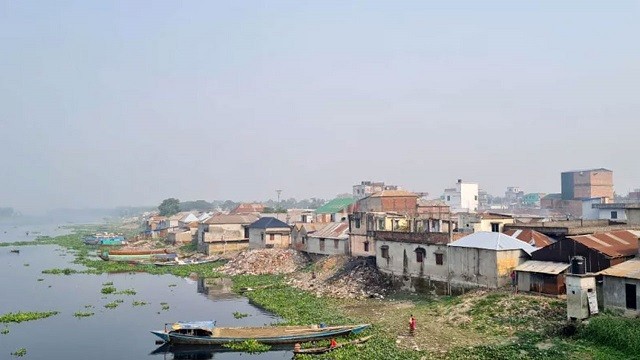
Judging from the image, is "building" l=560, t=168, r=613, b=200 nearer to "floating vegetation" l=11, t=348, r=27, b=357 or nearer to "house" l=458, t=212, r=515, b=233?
"house" l=458, t=212, r=515, b=233

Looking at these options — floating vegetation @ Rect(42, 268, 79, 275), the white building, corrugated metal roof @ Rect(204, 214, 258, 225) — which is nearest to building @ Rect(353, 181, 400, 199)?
A: the white building

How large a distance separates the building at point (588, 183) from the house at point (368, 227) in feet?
216

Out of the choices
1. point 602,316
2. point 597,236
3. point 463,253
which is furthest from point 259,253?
point 602,316

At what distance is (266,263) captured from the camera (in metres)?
56.4

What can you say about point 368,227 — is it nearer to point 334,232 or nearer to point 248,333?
point 334,232

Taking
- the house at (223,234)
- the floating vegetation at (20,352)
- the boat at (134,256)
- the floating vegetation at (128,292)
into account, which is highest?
the house at (223,234)

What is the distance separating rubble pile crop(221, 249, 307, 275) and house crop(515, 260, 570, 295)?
27855 mm

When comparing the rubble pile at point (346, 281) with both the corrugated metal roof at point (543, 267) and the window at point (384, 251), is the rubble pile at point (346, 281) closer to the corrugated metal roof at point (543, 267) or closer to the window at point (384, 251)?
the window at point (384, 251)

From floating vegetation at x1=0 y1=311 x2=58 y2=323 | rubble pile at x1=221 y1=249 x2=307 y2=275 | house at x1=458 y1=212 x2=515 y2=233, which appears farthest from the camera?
rubble pile at x1=221 y1=249 x2=307 y2=275

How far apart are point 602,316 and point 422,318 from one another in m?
9.84

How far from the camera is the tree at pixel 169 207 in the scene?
487 ft

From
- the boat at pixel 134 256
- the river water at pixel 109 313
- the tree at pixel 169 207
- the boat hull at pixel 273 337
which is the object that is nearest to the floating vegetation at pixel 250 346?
the boat hull at pixel 273 337

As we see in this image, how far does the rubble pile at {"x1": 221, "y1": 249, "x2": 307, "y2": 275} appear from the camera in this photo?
5500 centimetres

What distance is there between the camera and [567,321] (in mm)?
24453
